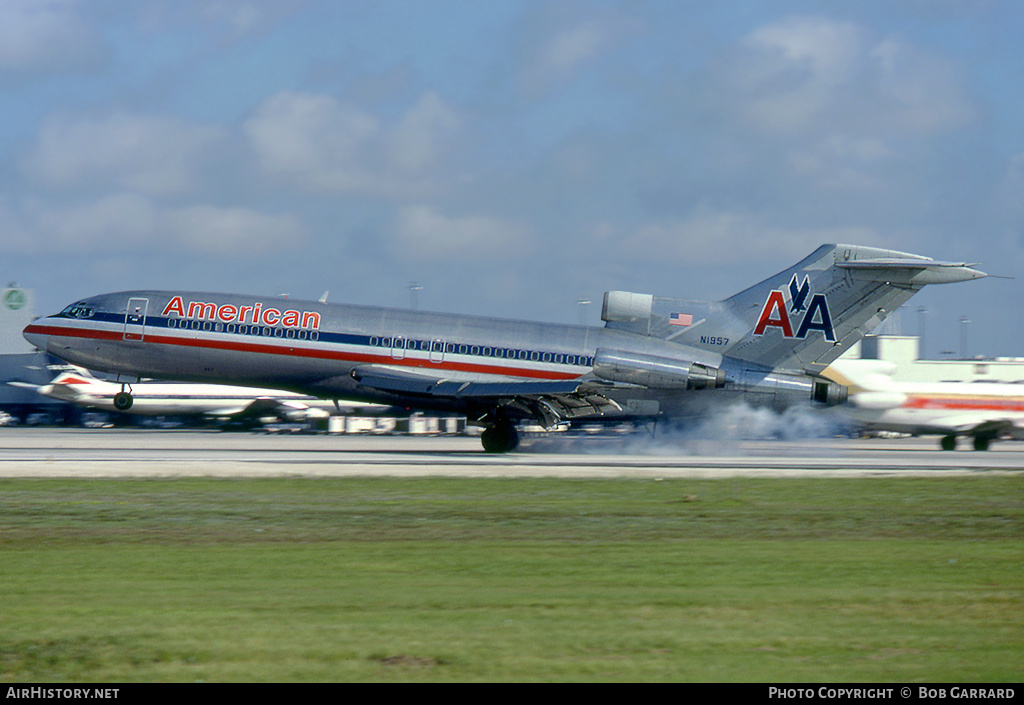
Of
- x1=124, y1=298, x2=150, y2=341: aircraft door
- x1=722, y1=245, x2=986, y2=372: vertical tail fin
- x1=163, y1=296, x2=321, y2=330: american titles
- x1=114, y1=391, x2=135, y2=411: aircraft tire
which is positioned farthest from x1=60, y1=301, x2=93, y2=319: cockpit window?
x1=722, y1=245, x2=986, y2=372: vertical tail fin

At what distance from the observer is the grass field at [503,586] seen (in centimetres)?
844

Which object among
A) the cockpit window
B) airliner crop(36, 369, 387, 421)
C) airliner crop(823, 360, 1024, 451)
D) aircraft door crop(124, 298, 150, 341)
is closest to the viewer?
aircraft door crop(124, 298, 150, 341)

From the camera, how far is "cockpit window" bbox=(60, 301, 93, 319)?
110 ft

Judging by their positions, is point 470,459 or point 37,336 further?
point 37,336

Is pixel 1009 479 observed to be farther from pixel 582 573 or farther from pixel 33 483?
pixel 33 483

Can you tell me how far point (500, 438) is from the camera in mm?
33719

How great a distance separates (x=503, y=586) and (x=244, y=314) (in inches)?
901

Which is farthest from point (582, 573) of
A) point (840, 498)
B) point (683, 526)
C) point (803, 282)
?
point (803, 282)

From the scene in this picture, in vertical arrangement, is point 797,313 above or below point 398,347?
above

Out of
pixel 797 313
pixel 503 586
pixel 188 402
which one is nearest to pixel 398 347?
pixel 797 313

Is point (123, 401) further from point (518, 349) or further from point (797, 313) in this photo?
point (797, 313)

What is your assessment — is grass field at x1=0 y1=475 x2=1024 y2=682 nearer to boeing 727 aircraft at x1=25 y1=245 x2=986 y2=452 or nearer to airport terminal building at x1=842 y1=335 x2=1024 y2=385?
boeing 727 aircraft at x1=25 y1=245 x2=986 y2=452

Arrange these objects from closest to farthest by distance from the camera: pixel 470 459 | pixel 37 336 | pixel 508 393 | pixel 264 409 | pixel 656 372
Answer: pixel 470 459 → pixel 508 393 → pixel 656 372 → pixel 37 336 → pixel 264 409

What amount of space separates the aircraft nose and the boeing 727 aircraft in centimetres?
183
